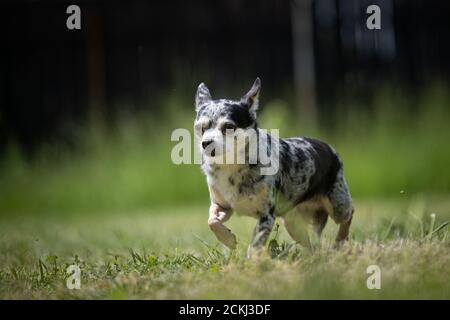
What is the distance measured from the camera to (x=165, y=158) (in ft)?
32.7

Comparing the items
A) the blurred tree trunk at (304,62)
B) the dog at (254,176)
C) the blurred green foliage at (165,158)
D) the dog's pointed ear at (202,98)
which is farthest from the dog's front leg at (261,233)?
the blurred tree trunk at (304,62)

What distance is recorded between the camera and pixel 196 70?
1069cm

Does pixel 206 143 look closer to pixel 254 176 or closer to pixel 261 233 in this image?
pixel 254 176

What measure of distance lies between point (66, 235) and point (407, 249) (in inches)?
153

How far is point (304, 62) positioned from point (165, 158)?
2.36 metres

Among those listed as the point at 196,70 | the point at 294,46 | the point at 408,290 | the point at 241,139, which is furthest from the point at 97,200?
the point at 408,290

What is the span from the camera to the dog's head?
5148 millimetres

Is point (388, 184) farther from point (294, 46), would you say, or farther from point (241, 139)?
point (241, 139)

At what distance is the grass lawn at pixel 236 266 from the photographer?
171 inches

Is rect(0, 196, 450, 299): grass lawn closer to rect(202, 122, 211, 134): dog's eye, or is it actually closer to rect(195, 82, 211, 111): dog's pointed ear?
rect(202, 122, 211, 134): dog's eye

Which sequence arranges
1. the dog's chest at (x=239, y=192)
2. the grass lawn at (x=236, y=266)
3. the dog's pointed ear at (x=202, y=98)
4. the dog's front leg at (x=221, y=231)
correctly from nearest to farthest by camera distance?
the grass lawn at (x=236, y=266)
the dog's front leg at (x=221, y=231)
the dog's chest at (x=239, y=192)
the dog's pointed ear at (x=202, y=98)

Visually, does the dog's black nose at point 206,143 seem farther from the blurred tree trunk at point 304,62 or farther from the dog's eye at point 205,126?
the blurred tree trunk at point 304,62

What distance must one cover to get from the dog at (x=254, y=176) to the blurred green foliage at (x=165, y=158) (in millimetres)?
3335

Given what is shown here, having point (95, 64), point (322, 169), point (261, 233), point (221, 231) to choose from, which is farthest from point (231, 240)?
point (95, 64)
